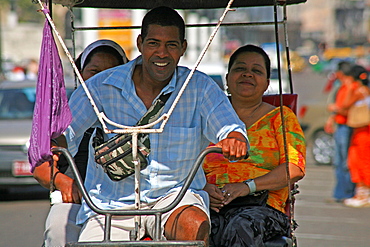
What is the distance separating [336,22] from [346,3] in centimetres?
307

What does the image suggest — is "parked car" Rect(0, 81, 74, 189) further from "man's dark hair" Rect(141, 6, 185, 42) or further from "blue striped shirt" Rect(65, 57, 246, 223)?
"man's dark hair" Rect(141, 6, 185, 42)

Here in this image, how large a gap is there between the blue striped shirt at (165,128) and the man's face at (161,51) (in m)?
0.09

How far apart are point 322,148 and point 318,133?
0.34 metres

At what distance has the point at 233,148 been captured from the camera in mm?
3352

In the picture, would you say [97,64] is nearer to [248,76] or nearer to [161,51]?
[248,76]

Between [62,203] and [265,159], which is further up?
[265,159]

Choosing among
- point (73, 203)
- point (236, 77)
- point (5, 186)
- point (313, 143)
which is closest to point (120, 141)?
point (73, 203)

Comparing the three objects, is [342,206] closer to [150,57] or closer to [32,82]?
[32,82]

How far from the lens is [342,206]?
10.2 meters

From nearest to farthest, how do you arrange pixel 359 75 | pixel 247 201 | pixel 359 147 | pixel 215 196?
pixel 215 196 < pixel 247 201 < pixel 359 147 < pixel 359 75

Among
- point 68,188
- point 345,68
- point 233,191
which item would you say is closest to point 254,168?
point 233,191

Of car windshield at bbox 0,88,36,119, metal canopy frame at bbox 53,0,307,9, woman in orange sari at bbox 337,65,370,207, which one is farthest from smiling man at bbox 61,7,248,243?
car windshield at bbox 0,88,36,119

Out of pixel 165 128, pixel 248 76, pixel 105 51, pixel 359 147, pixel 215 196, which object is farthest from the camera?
pixel 359 147

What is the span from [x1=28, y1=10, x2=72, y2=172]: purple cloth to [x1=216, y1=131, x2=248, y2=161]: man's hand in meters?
0.81
